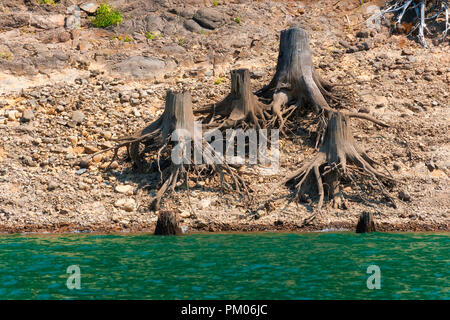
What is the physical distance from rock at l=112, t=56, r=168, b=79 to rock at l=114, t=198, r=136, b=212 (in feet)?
17.2

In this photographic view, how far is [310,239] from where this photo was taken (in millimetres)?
10375

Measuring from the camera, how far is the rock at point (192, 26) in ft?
60.5

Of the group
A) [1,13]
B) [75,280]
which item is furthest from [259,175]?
[1,13]

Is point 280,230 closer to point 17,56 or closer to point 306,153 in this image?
point 306,153

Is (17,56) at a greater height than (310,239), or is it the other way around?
(17,56)

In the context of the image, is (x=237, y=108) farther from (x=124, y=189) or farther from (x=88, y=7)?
(x=88, y=7)

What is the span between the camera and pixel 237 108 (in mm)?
13633

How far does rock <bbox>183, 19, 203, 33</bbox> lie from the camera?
1844 centimetres

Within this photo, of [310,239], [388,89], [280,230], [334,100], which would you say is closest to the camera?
[310,239]

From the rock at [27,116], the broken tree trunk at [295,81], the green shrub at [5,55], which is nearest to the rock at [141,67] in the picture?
the green shrub at [5,55]

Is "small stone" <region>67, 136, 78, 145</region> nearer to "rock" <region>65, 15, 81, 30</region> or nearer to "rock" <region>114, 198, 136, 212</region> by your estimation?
"rock" <region>114, 198, 136, 212</region>

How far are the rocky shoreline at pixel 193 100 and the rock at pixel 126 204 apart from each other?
0.13 ft

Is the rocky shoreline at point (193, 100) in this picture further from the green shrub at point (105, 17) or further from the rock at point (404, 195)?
the green shrub at point (105, 17)

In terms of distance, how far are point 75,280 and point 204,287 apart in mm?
1649
